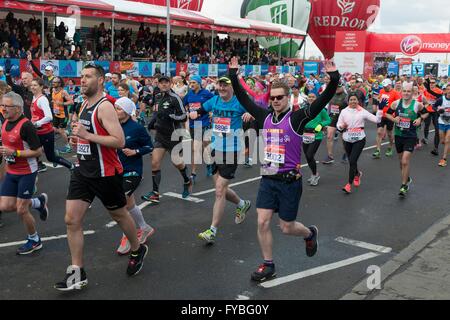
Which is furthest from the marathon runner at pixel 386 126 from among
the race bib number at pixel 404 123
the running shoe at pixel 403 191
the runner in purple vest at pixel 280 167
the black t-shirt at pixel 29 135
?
the black t-shirt at pixel 29 135

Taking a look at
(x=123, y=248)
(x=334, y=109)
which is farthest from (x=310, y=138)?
(x=123, y=248)

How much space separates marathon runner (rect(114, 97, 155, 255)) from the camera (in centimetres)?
548

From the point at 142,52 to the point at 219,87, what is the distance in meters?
18.4

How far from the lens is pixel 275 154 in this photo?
472cm

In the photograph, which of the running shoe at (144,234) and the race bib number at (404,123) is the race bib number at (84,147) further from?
the race bib number at (404,123)

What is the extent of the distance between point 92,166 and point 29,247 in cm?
168

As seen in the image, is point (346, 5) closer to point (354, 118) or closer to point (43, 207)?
point (354, 118)

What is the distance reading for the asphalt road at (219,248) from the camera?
14.9 ft

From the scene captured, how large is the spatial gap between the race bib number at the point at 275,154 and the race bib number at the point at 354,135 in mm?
4474

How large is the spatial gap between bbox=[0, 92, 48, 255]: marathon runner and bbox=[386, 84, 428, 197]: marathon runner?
5.91 meters

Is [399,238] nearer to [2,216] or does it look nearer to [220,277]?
[220,277]

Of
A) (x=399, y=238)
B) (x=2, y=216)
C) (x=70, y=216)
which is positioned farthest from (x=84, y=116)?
(x=399, y=238)

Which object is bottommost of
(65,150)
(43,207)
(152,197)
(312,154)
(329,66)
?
(152,197)

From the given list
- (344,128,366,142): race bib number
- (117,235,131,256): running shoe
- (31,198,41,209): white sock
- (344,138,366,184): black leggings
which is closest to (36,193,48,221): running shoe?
(31,198,41,209): white sock
